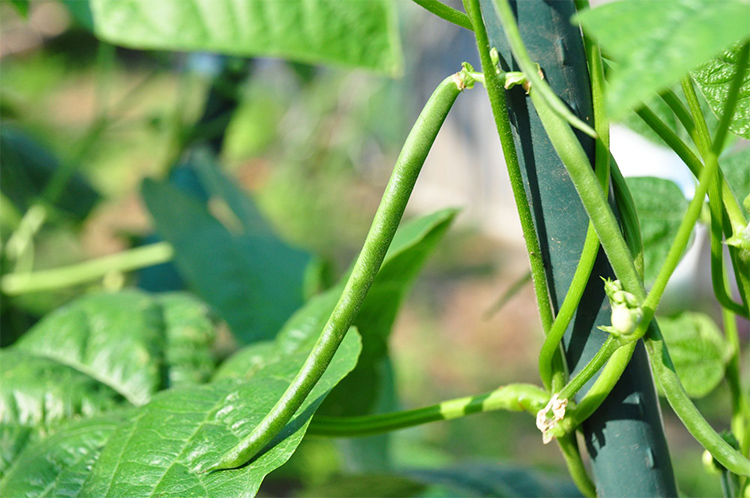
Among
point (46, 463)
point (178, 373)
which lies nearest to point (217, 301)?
point (178, 373)

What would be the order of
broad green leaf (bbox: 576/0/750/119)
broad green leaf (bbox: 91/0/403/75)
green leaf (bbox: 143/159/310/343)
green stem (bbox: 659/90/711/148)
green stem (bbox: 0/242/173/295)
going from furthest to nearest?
green stem (bbox: 0/242/173/295), green leaf (bbox: 143/159/310/343), broad green leaf (bbox: 91/0/403/75), green stem (bbox: 659/90/711/148), broad green leaf (bbox: 576/0/750/119)

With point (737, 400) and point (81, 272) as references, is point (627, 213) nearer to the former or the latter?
point (737, 400)

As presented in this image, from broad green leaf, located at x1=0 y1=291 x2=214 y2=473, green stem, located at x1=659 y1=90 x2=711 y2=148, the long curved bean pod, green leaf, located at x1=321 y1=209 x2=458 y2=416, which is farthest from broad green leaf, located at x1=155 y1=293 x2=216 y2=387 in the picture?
green stem, located at x1=659 y1=90 x2=711 y2=148

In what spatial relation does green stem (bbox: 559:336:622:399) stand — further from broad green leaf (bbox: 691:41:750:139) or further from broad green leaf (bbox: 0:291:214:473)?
broad green leaf (bbox: 0:291:214:473)

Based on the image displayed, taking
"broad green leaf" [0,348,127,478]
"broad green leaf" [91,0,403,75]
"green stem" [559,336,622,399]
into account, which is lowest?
"broad green leaf" [0,348,127,478]

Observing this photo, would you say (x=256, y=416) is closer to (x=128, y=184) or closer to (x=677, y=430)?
(x=677, y=430)
